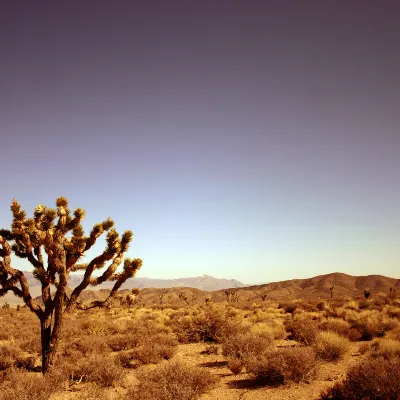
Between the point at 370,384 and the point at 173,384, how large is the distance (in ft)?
12.4

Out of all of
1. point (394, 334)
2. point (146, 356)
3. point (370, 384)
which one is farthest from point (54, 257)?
point (394, 334)

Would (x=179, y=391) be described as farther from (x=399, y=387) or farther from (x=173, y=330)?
(x=173, y=330)

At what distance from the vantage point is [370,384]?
18.7 ft

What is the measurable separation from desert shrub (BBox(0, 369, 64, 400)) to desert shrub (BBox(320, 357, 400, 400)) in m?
5.94

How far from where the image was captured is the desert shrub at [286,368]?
741 centimetres

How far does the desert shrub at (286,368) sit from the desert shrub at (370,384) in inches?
40.4

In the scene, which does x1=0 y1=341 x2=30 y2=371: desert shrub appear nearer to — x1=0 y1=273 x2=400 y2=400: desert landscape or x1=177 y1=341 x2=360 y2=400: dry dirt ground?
x1=0 y1=273 x2=400 y2=400: desert landscape

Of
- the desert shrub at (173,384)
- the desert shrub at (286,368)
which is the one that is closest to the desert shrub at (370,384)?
the desert shrub at (286,368)

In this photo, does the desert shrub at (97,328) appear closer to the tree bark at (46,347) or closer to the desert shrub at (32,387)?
the tree bark at (46,347)

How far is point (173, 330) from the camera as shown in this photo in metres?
16.8

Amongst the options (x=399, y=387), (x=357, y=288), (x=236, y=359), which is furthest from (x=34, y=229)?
(x=357, y=288)

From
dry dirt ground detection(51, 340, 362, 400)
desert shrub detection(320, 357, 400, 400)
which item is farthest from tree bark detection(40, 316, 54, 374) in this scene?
desert shrub detection(320, 357, 400, 400)

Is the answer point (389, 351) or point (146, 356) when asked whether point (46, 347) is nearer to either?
point (146, 356)

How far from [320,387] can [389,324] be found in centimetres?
846
